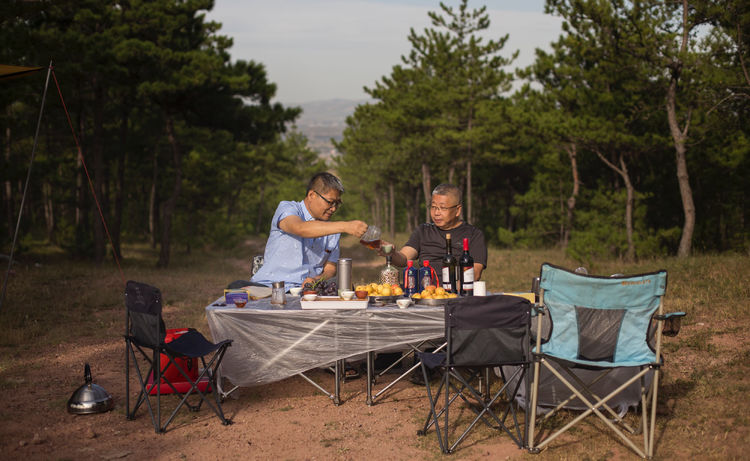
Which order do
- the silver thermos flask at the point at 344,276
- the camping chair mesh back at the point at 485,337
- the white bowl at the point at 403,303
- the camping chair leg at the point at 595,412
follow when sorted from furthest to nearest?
the silver thermos flask at the point at 344,276 → the white bowl at the point at 403,303 → the camping chair mesh back at the point at 485,337 → the camping chair leg at the point at 595,412

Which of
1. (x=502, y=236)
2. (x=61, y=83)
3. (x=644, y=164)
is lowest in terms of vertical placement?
(x=502, y=236)

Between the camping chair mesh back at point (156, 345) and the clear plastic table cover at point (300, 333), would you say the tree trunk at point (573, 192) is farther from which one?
the camping chair mesh back at point (156, 345)

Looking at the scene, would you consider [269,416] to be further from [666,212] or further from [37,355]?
[666,212]

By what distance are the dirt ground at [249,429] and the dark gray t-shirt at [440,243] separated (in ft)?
3.31

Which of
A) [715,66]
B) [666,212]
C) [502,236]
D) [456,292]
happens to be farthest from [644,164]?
[456,292]

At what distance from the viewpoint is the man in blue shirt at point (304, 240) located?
453 cm

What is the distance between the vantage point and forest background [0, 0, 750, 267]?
557 inches

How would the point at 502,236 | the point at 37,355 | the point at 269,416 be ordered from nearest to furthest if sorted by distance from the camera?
the point at 269,416, the point at 37,355, the point at 502,236

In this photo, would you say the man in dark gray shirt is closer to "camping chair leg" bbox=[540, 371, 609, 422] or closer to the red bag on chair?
"camping chair leg" bbox=[540, 371, 609, 422]

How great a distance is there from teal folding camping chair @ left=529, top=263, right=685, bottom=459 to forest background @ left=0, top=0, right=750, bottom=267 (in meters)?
9.33

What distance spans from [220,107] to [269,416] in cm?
1421

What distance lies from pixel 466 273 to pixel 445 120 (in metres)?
21.0

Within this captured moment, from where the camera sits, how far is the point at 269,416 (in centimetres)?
412

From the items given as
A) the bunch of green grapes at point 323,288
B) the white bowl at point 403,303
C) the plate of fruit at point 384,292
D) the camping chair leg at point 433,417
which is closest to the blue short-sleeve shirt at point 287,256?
the bunch of green grapes at point 323,288
